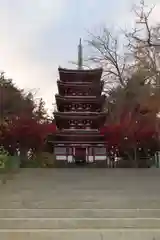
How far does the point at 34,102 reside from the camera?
3881cm

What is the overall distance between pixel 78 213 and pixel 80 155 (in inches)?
1135

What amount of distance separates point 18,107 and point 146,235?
96.0ft

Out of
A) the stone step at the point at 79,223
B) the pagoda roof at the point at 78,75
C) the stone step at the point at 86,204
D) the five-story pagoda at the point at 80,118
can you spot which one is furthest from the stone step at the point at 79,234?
the pagoda roof at the point at 78,75

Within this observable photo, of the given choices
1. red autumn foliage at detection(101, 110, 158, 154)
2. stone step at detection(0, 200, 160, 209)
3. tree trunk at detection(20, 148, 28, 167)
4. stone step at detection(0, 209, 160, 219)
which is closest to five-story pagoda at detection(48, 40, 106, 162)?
red autumn foliage at detection(101, 110, 158, 154)

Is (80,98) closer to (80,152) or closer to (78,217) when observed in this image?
(80,152)

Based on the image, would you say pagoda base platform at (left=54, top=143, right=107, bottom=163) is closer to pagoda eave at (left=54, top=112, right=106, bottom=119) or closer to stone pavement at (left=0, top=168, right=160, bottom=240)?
pagoda eave at (left=54, top=112, right=106, bottom=119)

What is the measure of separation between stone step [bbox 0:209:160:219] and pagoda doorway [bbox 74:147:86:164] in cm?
2828

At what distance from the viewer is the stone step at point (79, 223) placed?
6.88 metres

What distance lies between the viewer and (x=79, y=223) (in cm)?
704

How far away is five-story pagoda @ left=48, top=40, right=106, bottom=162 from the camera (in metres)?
35.9

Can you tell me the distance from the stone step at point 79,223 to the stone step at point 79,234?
0.50 metres

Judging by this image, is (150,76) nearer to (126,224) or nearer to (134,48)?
(134,48)

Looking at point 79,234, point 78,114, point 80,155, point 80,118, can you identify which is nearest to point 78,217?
point 79,234

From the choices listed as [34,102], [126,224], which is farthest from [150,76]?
[126,224]
